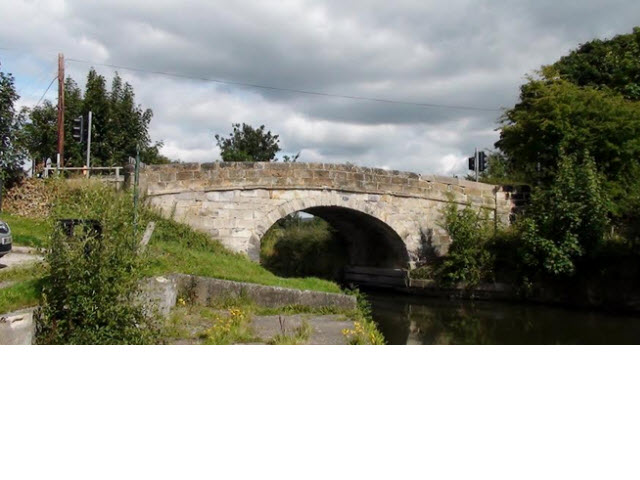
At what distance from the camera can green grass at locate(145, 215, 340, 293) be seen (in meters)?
8.98

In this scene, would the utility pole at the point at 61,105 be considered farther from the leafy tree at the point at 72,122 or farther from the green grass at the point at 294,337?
the green grass at the point at 294,337

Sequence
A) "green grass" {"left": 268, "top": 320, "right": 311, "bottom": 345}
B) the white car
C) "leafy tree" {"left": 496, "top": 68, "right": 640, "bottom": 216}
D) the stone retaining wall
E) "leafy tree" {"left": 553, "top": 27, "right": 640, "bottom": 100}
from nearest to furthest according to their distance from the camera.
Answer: "green grass" {"left": 268, "top": 320, "right": 311, "bottom": 345}, the white car, the stone retaining wall, "leafy tree" {"left": 496, "top": 68, "right": 640, "bottom": 216}, "leafy tree" {"left": 553, "top": 27, "right": 640, "bottom": 100}

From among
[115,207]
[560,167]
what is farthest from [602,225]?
[115,207]

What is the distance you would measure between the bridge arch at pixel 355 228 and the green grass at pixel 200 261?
4.15 ft

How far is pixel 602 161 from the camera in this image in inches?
585

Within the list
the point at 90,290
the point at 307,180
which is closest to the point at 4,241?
the point at 90,290

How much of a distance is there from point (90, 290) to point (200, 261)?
4.80m

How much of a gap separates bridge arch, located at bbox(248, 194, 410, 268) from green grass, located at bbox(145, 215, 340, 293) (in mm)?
1266

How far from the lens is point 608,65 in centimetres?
1969

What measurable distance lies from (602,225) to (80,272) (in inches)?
449

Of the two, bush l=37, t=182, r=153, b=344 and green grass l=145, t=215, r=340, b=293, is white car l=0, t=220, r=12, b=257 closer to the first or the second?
green grass l=145, t=215, r=340, b=293

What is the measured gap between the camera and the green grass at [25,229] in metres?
10.7

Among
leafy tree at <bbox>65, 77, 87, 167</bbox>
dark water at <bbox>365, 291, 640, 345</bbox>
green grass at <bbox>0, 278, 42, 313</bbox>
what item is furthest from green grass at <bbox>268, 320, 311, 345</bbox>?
leafy tree at <bbox>65, 77, 87, 167</bbox>

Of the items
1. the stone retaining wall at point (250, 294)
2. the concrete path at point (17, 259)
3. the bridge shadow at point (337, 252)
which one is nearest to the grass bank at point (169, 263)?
the concrete path at point (17, 259)
